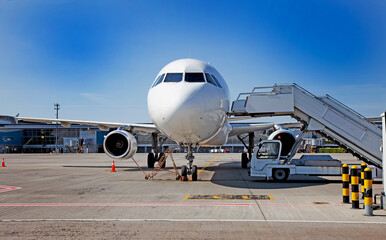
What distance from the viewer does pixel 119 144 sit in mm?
15250

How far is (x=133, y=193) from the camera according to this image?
9.08 metres

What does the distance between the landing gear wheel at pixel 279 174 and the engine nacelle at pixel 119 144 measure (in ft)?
20.9

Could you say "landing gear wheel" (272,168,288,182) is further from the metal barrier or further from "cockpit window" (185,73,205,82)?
the metal barrier

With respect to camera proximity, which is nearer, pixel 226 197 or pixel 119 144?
pixel 226 197

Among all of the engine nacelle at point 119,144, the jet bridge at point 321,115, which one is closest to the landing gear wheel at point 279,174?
the jet bridge at point 321,115

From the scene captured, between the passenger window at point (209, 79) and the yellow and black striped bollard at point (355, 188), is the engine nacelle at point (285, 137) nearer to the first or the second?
the passenger window at point (209, 79)

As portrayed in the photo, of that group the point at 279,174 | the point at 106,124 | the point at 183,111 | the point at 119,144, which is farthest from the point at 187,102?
the point at 106,124

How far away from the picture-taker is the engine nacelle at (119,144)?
14685mm

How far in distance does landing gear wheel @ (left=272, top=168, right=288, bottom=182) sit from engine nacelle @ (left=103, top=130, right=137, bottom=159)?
6.36 m

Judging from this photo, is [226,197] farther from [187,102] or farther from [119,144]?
[119,144]

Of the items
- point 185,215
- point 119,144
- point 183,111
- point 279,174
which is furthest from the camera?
point 119,144

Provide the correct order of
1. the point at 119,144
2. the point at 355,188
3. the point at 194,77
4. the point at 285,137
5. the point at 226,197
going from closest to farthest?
the point at 355,188, the point at 226,197, the point at 194,77, the point at 285,137, the point at 119,144

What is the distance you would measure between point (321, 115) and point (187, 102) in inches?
199

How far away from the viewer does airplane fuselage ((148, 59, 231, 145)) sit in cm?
905
